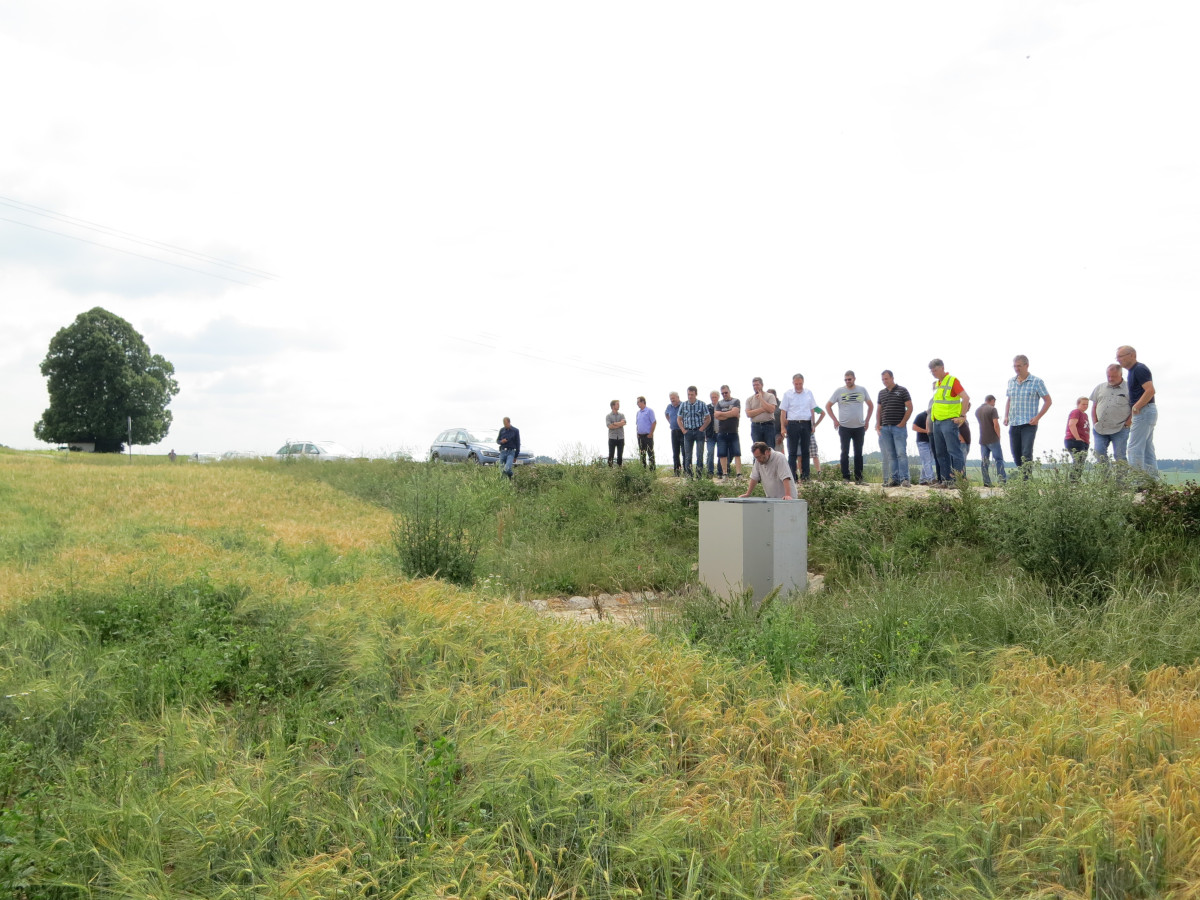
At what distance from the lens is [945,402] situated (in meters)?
12.1

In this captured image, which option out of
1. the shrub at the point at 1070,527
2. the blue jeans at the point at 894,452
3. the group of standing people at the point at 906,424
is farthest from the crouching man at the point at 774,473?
the blue jeans at the point at 894,452

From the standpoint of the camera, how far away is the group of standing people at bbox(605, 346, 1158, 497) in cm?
1027

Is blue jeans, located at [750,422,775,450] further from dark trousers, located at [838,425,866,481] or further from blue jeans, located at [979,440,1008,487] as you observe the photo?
blue jeans, located at [979,440,1008,487]

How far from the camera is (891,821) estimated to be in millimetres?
3512

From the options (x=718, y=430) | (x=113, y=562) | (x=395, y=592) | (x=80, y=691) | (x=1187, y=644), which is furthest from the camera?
(x=718, y=430)

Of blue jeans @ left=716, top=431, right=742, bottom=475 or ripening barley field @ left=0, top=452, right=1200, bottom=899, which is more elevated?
blue jeans @ left=716, top=431, right=742, bottom=475

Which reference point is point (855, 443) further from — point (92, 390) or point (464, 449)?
point (92, 390)

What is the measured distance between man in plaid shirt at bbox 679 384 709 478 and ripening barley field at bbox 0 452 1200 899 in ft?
27.2

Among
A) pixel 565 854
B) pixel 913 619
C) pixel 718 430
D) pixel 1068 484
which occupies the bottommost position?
pixel 565 854

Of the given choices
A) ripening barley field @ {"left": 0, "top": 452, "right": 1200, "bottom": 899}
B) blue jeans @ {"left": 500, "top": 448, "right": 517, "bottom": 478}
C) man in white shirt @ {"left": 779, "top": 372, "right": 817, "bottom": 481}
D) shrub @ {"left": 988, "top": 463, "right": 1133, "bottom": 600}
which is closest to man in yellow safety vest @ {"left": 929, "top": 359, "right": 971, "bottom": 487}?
man in white shirt @ {"left": 779, "top": 372, "right": 817, "bottom": 481}

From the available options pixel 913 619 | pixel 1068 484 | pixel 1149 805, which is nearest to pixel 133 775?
pixel 1149 805

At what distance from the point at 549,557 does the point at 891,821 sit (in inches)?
312

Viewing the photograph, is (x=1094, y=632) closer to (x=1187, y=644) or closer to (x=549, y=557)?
(x=1187, y=644)

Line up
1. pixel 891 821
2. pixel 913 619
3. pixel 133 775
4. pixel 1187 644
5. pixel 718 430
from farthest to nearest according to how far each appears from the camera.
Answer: pixel 718 430 → pixel 913 619 → pixel 1187 644 → pixel 133 775 → pixel 891 821
